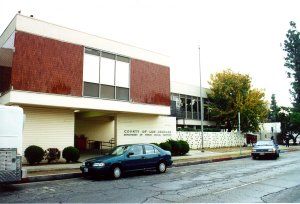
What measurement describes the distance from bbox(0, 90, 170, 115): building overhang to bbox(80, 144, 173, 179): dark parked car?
5184 millimetres

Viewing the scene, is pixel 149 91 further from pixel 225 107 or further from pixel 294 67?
pixel 294 67

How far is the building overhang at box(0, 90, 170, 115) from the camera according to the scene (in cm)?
1684

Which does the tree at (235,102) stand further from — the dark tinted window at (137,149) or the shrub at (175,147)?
the dark tinted window at (137,149)

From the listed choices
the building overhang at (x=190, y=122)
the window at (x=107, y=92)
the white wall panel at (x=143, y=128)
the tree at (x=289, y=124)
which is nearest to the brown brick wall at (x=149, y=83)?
the white wall panel at (x=143, y=128)

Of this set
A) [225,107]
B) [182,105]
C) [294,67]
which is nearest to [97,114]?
[182,105]

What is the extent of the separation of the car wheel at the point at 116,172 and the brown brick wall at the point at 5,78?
8004 mm

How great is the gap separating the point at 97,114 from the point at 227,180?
38.6 ft

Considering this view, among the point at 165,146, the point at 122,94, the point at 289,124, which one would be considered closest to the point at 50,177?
the point at 122,94

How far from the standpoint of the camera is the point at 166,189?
36.0 feet

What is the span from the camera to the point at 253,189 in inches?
430

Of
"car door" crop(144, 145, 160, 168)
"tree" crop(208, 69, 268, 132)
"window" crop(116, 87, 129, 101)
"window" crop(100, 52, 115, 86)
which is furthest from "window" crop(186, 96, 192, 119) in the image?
"car door" crop(144, 145, 160, 168)

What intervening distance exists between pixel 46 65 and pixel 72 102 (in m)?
2.50

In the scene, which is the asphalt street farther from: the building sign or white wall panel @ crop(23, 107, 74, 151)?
the building sign

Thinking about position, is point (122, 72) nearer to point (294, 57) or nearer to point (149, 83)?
point (149, 83)
